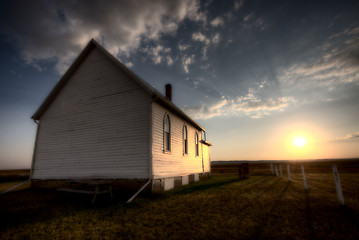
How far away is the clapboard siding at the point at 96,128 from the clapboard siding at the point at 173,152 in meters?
0.53

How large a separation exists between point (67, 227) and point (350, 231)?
22.4 feet

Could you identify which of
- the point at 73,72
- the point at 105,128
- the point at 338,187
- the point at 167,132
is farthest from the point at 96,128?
the point at 338,187

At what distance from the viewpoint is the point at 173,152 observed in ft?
39.3

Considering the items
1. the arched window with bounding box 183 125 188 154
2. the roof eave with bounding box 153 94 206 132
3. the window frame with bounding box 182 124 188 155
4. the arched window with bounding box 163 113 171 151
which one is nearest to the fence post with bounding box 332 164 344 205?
the arched window with bounding box 163 113 171 151

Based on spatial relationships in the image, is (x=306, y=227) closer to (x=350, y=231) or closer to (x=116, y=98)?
(x=350, y=231)

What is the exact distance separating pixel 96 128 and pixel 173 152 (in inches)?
192

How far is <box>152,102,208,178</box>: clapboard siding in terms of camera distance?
32.0 ft

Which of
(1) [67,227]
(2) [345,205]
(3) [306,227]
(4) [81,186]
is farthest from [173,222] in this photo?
(4) [81,186]

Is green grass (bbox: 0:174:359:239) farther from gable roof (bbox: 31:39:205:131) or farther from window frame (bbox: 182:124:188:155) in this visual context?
window frame (bbox: 182:124:188:155)

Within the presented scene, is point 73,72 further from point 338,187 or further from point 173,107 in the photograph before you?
point 338,187

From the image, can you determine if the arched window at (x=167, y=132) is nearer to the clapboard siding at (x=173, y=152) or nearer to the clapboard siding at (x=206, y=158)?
the clapboard siding at (x=173, y=152)

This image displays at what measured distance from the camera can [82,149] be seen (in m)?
11.0

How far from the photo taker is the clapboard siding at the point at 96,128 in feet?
31.7

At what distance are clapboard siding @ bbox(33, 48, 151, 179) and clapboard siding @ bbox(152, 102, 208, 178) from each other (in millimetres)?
529
